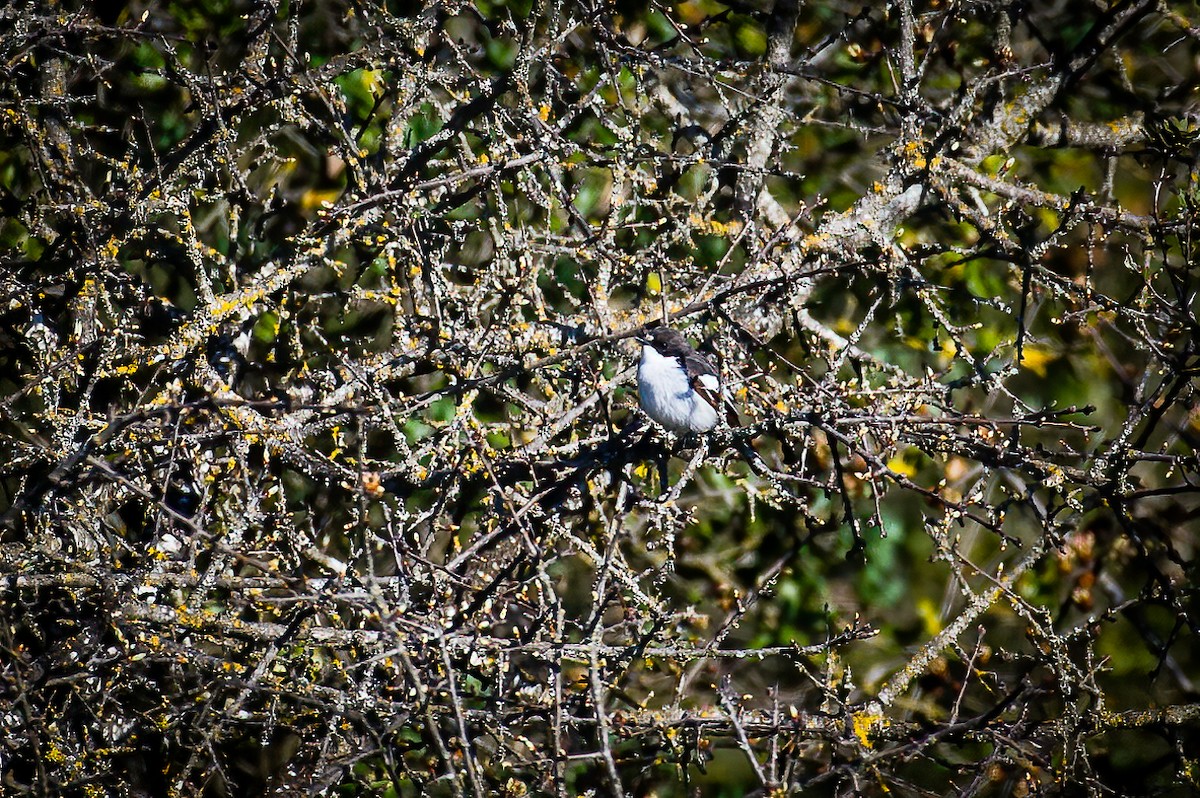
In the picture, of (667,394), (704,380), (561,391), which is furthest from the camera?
(561,391)

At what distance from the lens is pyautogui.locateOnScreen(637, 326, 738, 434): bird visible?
12.4ft

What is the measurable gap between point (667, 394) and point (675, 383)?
0.19ft

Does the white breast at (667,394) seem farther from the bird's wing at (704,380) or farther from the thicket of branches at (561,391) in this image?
the thicket of branches at (561,391)

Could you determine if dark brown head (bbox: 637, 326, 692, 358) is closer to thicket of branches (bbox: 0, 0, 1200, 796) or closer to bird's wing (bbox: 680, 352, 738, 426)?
bird's wing (bbox: 680, 352, 738, 426)

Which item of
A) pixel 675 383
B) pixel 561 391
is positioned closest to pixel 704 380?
pixel 675 383

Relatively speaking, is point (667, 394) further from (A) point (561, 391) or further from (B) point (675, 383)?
(A) point (561, 391)

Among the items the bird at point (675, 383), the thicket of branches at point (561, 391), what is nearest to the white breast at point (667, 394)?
the bird at point (675, 383)

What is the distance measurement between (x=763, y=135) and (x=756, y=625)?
2.38m

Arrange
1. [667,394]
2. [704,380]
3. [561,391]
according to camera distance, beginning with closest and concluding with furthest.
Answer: [667,394]
[704,380]
[561,391]

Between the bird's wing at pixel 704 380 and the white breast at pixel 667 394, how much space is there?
0.11 ft

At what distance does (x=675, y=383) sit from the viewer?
12.5 feet

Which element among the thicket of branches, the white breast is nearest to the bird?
the white breast

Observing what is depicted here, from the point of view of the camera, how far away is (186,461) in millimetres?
Result: 3752

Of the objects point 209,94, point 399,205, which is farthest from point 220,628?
point 209,94
